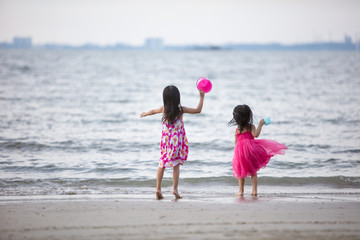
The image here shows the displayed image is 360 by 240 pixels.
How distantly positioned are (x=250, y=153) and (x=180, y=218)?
1868 millimetres

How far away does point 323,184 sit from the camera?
7453 mm

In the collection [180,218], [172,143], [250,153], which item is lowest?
[180,218]

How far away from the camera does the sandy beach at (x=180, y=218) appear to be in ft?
12.8

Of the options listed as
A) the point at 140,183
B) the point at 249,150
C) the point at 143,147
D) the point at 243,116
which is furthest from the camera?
the point at 143,147

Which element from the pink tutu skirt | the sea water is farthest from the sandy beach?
the sea water

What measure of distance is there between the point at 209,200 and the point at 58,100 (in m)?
16.9

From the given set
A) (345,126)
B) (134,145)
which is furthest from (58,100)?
(345,126)

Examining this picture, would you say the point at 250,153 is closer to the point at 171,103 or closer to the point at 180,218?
the point at 171,103

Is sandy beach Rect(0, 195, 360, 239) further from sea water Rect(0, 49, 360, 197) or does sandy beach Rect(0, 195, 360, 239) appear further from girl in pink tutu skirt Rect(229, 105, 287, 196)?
sea water Rect(0, 49, 360, 197)

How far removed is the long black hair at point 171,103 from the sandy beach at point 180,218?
42.4 inches

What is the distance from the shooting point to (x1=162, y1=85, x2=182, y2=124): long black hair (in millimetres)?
5590

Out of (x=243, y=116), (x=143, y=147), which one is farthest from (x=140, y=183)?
(x=143, y=147)

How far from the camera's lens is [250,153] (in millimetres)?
5969

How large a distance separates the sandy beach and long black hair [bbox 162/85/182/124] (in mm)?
1077
